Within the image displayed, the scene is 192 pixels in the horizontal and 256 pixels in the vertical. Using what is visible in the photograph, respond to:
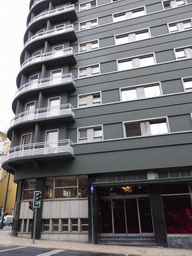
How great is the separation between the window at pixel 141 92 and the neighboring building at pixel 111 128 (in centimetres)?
8

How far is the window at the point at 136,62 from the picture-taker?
1638 centimetres

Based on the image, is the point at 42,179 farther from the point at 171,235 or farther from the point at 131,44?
the point at 131,44

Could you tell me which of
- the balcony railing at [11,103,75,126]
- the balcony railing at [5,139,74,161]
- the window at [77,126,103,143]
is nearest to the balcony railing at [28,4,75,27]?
the balcony railing at [11,103,75,126]

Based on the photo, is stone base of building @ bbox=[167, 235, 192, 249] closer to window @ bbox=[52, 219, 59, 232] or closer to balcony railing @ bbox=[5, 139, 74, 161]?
window @ bbox=[52, 219, 59, 232]

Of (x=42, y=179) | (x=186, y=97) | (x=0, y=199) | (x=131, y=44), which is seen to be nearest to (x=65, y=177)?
(x=42, y=179)

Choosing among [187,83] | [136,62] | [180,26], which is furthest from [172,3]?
[187,83]

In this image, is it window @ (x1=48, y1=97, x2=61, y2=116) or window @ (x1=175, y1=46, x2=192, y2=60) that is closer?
window @ (x1=175, y1=46, x2=192, y2=60)

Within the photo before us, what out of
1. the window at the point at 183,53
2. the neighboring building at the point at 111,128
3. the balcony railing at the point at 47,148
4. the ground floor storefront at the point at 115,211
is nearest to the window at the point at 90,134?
the neighboring building at the point at 111,128

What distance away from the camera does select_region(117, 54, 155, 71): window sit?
16375 millimetres

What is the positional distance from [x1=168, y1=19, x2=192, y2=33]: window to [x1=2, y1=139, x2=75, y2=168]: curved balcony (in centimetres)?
1381

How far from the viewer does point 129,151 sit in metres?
13.6

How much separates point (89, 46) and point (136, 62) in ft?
18.1

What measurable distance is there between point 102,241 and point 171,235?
446 cm

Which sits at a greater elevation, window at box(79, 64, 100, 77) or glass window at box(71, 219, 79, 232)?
window at box(79, 64, 100, 77)
